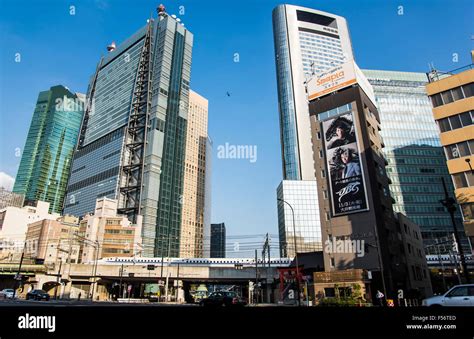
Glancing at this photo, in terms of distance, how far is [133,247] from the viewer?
118938 millimetres

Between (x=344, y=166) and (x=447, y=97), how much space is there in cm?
2190

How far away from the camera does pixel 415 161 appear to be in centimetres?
13075

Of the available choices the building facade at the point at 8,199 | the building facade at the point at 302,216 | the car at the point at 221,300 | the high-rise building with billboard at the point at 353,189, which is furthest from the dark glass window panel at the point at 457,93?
the building facade at the point at 8,199

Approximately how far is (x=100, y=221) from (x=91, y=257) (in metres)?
13.3

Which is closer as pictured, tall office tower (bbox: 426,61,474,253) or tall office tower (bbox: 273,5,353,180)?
tall office tower (bbox: 426,61,474,253)

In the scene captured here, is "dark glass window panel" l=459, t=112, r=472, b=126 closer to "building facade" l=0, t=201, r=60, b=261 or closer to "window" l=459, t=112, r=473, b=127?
"window" l=459, t=112, r=473, b=127

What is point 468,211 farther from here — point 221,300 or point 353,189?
point 221,300

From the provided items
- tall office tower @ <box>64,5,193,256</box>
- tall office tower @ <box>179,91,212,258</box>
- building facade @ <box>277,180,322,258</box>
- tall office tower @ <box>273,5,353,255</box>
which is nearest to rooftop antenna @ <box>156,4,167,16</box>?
tall office tower @ <box>64,5,193,256</box>

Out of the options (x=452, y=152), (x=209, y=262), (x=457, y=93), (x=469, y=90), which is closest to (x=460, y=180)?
(x=452, y=152)

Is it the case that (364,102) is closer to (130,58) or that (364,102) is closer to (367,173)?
(367,173)

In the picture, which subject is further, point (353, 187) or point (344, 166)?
point (344, 166)

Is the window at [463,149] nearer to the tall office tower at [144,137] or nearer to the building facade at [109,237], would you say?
the building facade at [109,237]

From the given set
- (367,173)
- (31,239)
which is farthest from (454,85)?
(31,239)

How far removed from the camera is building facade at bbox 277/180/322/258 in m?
147
